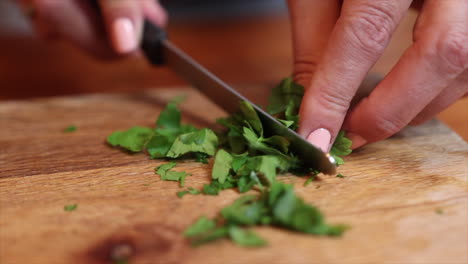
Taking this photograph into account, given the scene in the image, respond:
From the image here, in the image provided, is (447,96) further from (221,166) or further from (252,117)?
(221,166)

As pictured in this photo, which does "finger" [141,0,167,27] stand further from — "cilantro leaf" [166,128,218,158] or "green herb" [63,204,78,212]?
"green herb" [63,204,78,212]

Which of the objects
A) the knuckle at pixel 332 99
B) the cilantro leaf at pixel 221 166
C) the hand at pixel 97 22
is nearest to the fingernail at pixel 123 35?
the hand at pixel 97 22

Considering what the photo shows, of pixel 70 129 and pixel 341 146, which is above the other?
pixel 341 146

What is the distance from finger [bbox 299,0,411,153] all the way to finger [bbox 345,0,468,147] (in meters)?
0.07

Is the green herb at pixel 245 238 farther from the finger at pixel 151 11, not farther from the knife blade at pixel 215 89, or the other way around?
the finger at pixel 151 11

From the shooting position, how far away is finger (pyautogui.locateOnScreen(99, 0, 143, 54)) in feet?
6.61

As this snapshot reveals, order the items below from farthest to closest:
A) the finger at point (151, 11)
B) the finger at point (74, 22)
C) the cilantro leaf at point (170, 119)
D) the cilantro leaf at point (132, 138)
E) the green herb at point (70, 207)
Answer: the finger at point (151, 11)
the finger at point (74, 22)
the cilantro leaf at point (170, 119)
the cilantro leaf at point (132, 138)
the green herb at point (70, 207)

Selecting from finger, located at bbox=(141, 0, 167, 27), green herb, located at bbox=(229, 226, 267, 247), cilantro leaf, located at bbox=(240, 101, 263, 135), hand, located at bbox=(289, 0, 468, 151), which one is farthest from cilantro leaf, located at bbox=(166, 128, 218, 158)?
finger, located at bbox=(141, 0, 167, 27)

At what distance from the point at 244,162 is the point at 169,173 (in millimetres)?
239

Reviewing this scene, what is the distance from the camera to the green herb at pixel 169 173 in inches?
53.3

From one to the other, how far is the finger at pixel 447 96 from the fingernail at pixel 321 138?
1.25 feet

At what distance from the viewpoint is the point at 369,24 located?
1298 millimetres

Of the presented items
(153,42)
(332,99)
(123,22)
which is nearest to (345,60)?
(332,99)

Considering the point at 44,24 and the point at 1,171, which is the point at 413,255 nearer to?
the point at 1,171
